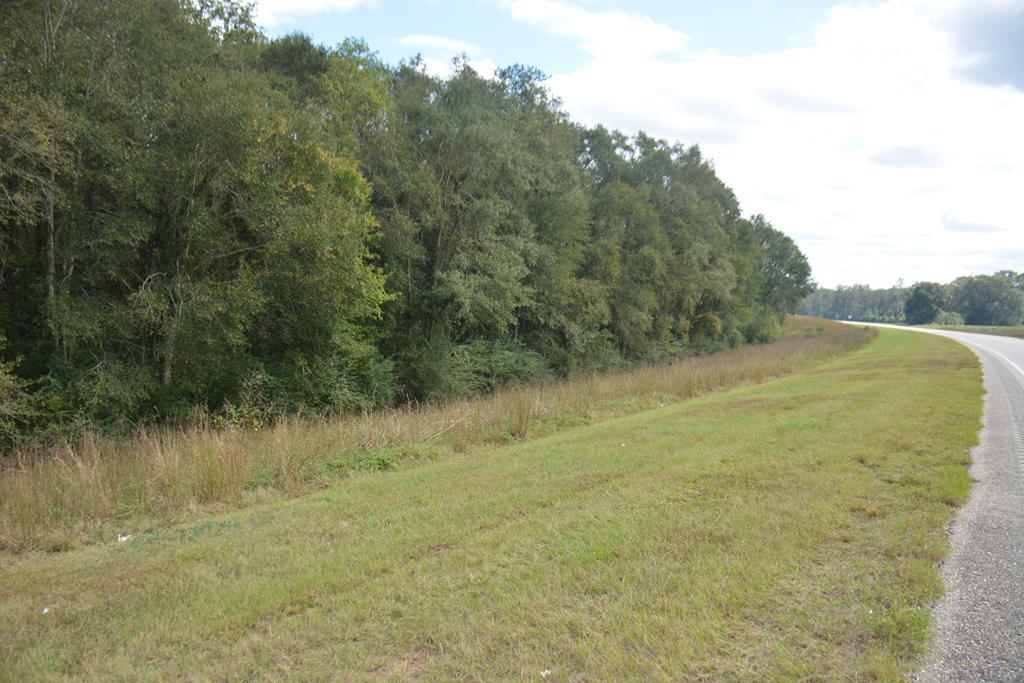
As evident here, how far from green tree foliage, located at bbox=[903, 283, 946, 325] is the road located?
129688 millimetres

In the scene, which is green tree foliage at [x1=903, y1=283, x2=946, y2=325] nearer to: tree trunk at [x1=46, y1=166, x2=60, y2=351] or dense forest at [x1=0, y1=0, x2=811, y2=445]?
dense forest at [x1=0, y1=0, x2=811, y2=445]

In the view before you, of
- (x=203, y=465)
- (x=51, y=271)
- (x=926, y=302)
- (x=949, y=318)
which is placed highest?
(x=926, y=302)

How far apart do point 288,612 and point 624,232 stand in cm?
3510

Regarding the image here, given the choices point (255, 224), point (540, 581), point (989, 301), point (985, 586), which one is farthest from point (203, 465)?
point (989, 301)

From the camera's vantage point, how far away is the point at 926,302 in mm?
112188

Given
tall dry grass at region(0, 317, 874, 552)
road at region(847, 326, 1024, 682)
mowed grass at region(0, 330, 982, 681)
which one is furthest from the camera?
tall dry grass at region(0, 317, 874, 552)

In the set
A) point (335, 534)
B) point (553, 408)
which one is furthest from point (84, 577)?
point (553, 408)

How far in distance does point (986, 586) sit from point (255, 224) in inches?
635

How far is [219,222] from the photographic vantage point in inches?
603

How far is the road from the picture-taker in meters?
3.07

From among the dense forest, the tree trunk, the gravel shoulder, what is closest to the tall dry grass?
the dense forest

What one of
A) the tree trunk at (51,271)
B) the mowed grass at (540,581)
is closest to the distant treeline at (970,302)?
the mowed grass at (540,581)

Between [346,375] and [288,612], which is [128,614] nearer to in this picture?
[288,612]

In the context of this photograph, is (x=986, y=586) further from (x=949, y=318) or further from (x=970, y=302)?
(x=970, y=302)
